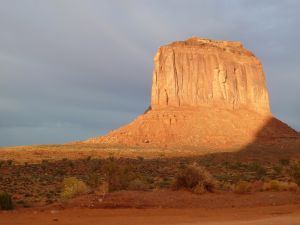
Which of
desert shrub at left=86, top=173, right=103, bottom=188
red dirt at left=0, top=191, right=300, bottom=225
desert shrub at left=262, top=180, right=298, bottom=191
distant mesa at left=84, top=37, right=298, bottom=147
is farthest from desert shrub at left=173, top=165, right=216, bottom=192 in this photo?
distant mesa at left=84, top=37, right=298, bottom=147

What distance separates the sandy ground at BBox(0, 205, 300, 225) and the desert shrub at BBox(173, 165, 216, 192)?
2940mm

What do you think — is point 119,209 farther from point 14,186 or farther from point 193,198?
point 14,186

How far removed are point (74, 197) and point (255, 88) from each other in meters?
81.4

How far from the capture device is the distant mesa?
73750 mm

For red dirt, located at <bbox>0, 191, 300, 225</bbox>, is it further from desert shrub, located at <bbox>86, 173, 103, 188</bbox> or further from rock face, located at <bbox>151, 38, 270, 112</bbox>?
rock face, located at <bbox>151, 38, 270, 112</bbox>

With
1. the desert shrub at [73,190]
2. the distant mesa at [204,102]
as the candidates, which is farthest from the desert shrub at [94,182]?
the distant mesa at [204,102]

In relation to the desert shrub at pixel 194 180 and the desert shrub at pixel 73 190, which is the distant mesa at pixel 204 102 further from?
the desert shrub at pixel 73 190

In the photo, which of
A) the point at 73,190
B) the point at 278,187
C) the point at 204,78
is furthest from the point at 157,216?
the point at 204,78

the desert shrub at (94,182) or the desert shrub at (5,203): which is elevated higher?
the desert shrub at (94,182)

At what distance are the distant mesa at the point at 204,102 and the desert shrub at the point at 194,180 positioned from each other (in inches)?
2042

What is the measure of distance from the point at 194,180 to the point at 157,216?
466cm

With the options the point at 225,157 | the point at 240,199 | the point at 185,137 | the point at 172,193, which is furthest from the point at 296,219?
the point at 185,137

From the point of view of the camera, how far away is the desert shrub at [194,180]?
16.9m

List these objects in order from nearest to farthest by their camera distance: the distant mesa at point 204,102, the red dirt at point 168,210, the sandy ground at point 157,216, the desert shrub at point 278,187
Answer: the sandy ground at point 157,216
the red dirt at point 168,210
the desert shrub at point 278,187
the distant mesa at point 204,102
